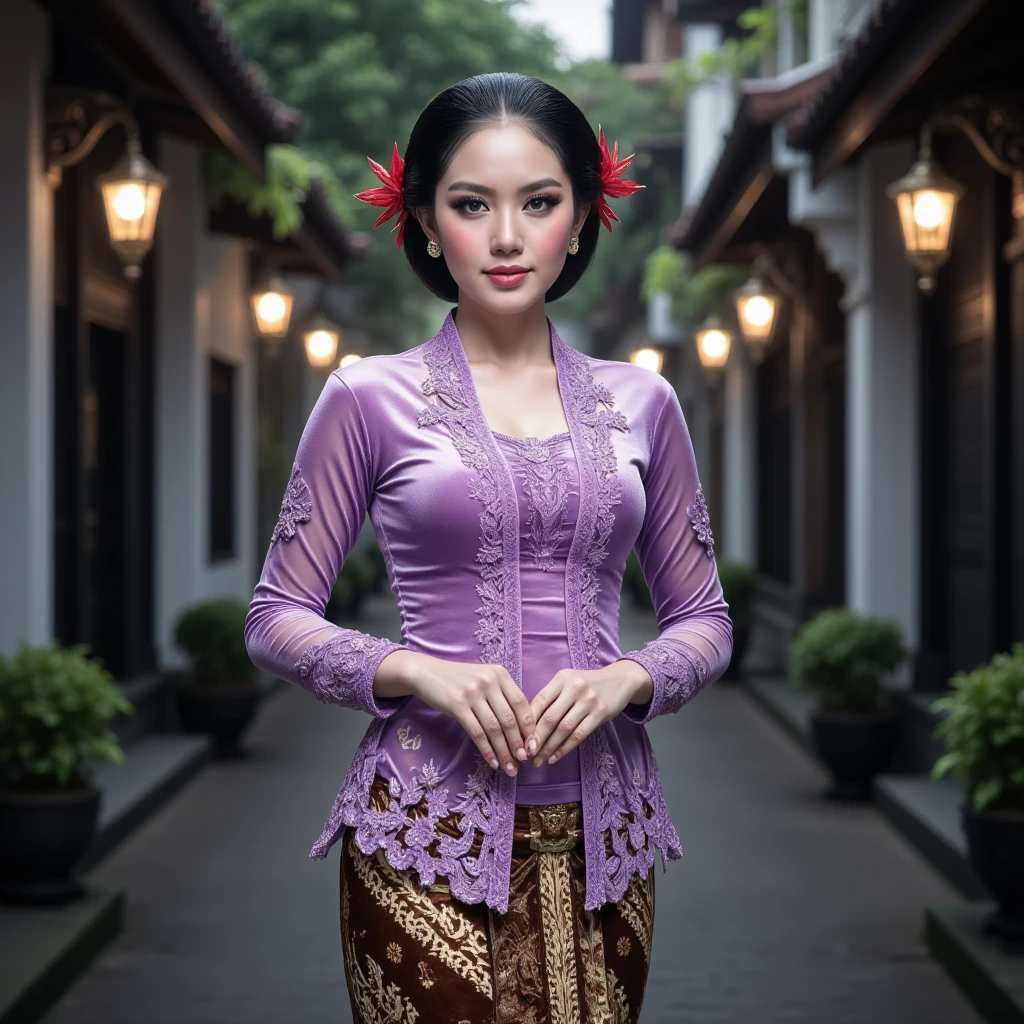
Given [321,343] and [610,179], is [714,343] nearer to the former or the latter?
[321,343]

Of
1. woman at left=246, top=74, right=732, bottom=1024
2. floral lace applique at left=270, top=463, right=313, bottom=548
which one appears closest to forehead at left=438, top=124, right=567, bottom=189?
woman at left=246, top=74, right=732, bottom=1024

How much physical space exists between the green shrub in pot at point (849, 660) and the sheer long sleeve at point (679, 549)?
22.7ft

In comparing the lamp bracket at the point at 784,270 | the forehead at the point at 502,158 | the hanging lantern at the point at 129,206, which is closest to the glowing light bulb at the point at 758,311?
the lamp bracket at the point at 784,270

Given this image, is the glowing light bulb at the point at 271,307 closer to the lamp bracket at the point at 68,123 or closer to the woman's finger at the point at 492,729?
the lamp bracket at the point at 68,123

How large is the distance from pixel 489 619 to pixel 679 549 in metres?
0.33

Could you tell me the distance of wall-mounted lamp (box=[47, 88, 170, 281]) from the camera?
7.59m

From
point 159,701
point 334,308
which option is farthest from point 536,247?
point 334,308

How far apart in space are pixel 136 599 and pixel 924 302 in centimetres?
525

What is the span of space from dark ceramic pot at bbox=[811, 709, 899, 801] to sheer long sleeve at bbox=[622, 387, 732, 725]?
272 inches

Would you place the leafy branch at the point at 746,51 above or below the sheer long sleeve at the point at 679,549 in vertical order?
above

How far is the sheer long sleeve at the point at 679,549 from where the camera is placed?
236 centimetres

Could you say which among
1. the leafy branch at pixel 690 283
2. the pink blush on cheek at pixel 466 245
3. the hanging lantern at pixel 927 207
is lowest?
the pink blush on cheek at pixel 466 245

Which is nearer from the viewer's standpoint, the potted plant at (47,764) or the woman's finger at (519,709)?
the woman's finger at (519,709)

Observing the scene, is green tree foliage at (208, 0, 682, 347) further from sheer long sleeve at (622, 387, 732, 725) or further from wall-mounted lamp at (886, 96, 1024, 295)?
sheer long sleeve at (622, 387, 732, 725)
